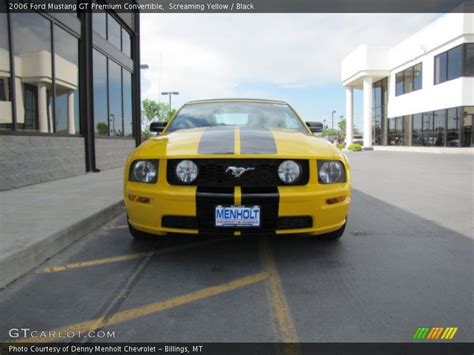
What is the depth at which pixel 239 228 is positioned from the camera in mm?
3258

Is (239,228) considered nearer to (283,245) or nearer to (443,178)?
(283,245)

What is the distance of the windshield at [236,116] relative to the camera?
4.90 meters

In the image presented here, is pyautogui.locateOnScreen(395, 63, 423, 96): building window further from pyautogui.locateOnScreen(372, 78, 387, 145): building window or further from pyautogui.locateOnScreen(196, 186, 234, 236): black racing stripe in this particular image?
pyautogui.locateOnScreen(196, 186, 234, 236): black racing stripe

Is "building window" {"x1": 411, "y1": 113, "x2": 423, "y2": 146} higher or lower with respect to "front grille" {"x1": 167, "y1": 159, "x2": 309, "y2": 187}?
higher

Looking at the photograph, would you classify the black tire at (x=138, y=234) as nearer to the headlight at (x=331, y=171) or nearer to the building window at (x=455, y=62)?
the headlight at (x=331, y=171)

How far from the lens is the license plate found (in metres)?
3.21

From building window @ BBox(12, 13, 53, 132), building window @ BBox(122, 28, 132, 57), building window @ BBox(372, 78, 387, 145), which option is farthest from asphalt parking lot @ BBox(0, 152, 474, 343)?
building window @ BBox(372, 78, 387, 145)

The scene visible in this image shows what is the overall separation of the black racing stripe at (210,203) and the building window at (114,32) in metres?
11.4

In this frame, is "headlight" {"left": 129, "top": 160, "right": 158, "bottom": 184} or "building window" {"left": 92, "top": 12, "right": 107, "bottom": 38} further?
"building window" {"left": 92, "top": 12, "right": 107, "bottom": 38}

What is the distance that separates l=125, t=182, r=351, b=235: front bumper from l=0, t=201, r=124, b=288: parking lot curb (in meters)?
1.03

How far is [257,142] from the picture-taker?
3631 millimetres

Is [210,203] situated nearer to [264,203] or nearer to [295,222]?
[264,203]

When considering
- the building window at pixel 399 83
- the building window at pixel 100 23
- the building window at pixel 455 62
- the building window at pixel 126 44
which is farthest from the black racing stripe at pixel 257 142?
the building window at pixel 399 83
